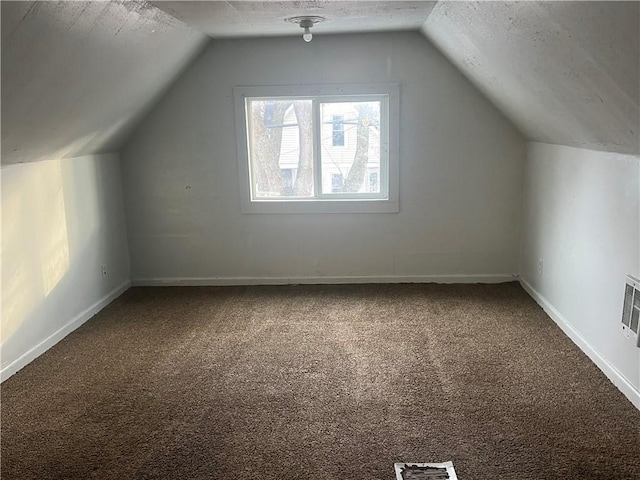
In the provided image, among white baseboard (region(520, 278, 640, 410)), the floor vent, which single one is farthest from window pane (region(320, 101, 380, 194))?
the floor vent

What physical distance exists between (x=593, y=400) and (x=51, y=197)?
3468 millimetres

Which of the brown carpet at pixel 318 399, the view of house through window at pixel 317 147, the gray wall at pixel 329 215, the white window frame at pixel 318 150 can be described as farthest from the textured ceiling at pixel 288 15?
the brown carpet at pixel 318 399

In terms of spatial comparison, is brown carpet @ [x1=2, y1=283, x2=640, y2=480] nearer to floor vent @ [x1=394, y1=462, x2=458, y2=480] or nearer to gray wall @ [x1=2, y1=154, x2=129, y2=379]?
floor vent @ [x1=394, y1=462, x2=458, y2=480]

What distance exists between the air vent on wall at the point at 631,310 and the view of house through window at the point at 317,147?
2181 millimetres

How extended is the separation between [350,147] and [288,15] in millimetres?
1376

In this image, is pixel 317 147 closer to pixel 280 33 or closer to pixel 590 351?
pixel 280 33

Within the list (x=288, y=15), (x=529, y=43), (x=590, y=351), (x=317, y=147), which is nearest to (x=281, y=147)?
(x=317, y=147)

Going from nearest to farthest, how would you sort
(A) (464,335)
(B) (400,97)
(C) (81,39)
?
(C) (81,39)
(A) (464,335)
(B) (400,97)

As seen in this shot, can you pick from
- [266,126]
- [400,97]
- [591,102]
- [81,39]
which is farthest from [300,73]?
[591,102]

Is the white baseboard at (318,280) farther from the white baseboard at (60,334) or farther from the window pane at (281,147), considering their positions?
the window pane at (281,147)

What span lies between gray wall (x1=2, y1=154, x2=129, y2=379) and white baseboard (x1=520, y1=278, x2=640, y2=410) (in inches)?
132

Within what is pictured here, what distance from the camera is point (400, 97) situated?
428 cm

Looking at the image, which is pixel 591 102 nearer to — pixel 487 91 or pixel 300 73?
pixel 487 91

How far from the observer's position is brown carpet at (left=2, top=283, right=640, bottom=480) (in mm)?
2203
